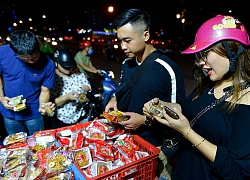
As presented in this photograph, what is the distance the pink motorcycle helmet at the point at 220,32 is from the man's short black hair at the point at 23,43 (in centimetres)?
174

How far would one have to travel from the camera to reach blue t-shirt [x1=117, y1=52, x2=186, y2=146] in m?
1.90

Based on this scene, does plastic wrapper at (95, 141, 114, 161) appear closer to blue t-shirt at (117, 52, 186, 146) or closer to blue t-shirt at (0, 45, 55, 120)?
blue t-shirt at (117, 52, 186, 146)

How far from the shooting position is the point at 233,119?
1243mm

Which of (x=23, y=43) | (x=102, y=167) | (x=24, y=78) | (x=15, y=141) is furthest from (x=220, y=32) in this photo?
(x=24, y=78)

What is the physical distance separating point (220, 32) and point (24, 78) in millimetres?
2251

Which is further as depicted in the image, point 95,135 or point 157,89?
point 157,89

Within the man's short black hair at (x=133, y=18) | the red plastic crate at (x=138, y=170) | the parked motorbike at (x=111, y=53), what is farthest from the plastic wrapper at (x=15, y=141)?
the parked motorbike at (x=111, y=53)

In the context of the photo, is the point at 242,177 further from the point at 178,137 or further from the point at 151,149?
the point at 151,149

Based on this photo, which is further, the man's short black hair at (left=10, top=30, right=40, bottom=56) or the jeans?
the jeans

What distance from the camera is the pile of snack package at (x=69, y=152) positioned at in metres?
1.41

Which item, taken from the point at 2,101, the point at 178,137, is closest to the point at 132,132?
the point at 178,137

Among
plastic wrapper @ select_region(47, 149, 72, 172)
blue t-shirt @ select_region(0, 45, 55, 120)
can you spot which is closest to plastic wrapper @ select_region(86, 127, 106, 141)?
plastic wrapper @ select_region(47, 149, 72, 172)

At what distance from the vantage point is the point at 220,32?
1.26 m

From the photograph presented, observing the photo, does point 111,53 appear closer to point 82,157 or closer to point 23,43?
point 23,43
